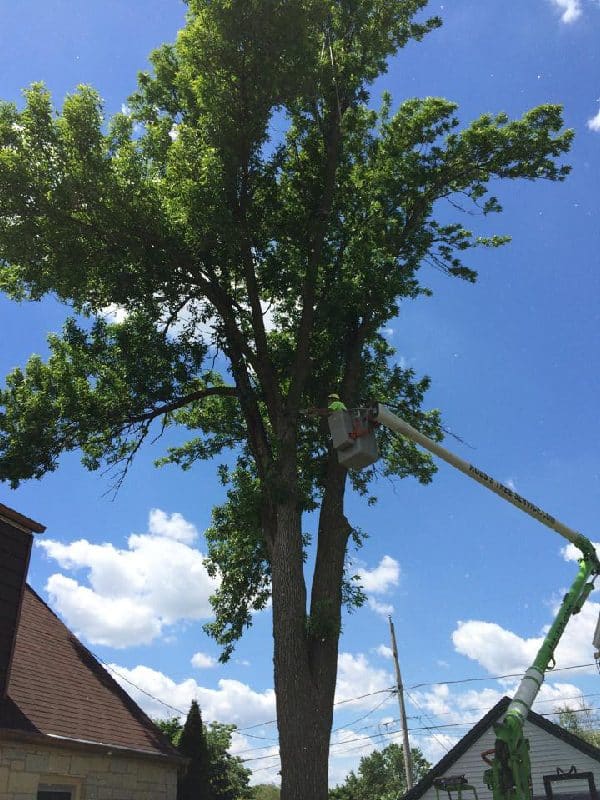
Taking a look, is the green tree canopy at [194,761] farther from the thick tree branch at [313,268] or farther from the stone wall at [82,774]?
the thick tree branch at [313,268]

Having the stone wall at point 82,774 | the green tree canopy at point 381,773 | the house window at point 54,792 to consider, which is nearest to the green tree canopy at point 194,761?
the stone wall at point 82,774

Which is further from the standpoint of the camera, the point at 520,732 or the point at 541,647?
the point at 541,647

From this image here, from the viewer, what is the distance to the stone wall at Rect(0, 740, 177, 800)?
10.2 meters

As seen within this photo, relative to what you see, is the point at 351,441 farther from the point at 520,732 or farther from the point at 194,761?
the point at 194,761

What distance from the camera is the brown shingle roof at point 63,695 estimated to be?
1127 centimetres

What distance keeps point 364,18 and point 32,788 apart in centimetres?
1651

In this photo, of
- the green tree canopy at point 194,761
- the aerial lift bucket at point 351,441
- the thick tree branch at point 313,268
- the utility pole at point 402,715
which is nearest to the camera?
the aerial lift bucket at point 351,441

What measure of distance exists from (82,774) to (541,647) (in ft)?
26.4

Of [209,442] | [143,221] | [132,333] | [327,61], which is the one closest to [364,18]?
[327,61]

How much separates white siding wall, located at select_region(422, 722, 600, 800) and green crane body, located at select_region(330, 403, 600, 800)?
7605mm

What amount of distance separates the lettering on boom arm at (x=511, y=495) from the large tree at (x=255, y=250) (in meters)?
3.42

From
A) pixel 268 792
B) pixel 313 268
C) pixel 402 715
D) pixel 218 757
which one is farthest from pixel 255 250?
pixel 268 792

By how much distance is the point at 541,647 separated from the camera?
998 cm

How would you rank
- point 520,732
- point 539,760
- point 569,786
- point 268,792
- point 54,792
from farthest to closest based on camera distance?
1. point 268,792
2. point 539,760
3. point 569,786
4. point 54,792
5. point 520,732
